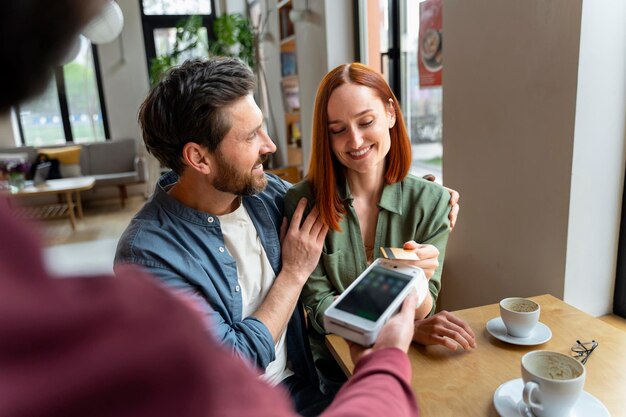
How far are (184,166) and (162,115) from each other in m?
0.15

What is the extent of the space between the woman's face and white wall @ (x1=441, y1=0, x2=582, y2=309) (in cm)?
51

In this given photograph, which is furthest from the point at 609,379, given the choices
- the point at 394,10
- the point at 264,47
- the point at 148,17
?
the point at 148,17

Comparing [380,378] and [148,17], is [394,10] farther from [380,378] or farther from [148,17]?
[148,17]

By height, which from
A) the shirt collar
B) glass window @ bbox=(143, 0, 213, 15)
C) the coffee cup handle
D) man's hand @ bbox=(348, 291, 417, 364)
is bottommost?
the coffee cup handle

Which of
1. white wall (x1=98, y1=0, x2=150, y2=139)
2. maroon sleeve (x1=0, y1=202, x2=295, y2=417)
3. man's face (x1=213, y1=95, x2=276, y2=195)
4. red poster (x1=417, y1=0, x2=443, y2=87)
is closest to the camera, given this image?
maroon sleeve (x1=0, y1=202, x2=295, y2=417)

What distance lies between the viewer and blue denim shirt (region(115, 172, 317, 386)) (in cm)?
108

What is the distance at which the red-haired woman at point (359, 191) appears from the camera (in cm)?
128

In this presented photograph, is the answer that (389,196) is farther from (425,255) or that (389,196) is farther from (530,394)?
(530,394)

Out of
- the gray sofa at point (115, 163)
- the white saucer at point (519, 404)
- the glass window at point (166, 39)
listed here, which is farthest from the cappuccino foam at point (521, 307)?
the glass window at point (166, 39)

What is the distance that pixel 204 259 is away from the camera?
3.82 ft

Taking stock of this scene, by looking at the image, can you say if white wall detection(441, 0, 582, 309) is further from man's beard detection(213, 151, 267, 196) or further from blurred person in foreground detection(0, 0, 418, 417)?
blurred person in foreground detection(0, 0, 418, 417)

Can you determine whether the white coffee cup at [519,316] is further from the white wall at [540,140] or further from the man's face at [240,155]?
the man's face at [240,155]

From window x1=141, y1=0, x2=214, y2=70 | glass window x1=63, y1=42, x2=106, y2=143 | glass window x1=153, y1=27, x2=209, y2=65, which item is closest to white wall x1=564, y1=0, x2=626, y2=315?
window x1=141, y1=0, x2=214, y2=70

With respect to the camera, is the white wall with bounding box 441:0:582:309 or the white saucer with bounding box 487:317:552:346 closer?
the white saucer with bounding box 487:317:552:346
